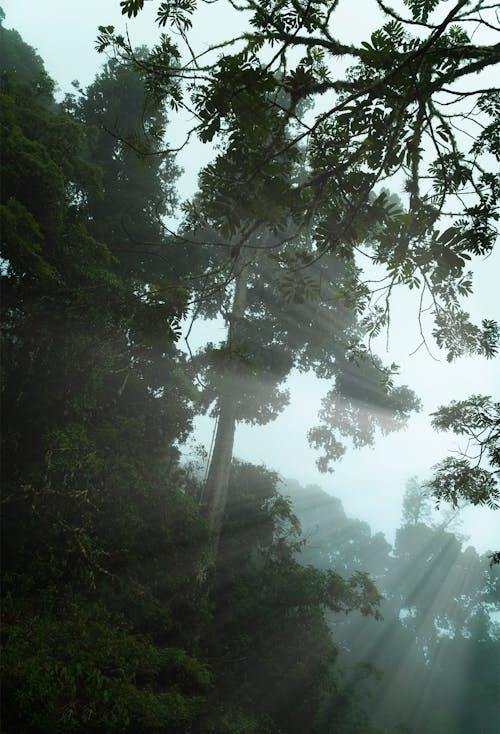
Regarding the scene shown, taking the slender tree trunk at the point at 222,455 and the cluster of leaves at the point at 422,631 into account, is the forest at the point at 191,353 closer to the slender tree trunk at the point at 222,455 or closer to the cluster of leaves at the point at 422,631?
the slender tree trunk at the point at 222,455

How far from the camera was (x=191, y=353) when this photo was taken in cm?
261

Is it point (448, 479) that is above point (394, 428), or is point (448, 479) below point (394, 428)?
below

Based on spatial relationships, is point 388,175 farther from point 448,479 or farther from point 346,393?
point 346,393

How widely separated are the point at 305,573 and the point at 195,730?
4.62 meters

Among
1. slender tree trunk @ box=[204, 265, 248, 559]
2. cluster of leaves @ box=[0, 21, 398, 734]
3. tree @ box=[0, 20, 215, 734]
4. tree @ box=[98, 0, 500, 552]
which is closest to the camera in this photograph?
tree @ box=[98, 0, 500, 552]

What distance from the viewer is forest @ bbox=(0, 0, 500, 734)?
2457 mm

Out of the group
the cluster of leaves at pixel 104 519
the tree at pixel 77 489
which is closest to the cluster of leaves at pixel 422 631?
the cluster of leaves at pixel 104 519

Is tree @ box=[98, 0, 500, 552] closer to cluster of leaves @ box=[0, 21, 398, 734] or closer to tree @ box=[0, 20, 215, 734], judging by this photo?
cluster of leaves @ box=[0, 21, 398, 734]

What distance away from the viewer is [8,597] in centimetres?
550

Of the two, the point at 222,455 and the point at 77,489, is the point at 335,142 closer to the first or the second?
the point at 77,489

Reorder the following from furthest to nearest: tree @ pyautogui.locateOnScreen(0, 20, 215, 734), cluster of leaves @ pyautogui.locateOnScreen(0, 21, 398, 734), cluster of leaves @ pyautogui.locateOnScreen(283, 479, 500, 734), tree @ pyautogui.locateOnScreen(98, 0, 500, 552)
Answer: cluster of leaves @ pyautogui.locateOnScreen(283, 479, 500, 734)
tree @ pyautogui.locateOnScreen(0, 20, 215, 734)
cluster of leaves @ pyautogui.locateOnScreen(0, 21, 398, 734)
tree @ pyautogui.locateOnScreen(98, 0, 500, 552)

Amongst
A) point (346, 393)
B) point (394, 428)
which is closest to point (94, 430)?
point (346, 393)

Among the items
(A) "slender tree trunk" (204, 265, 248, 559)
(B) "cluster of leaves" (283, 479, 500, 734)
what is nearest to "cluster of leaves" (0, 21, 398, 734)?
(A) "slender tree trunk" (204, 265, 248, 559)

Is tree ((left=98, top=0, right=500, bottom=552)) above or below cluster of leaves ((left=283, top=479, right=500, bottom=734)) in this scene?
above
